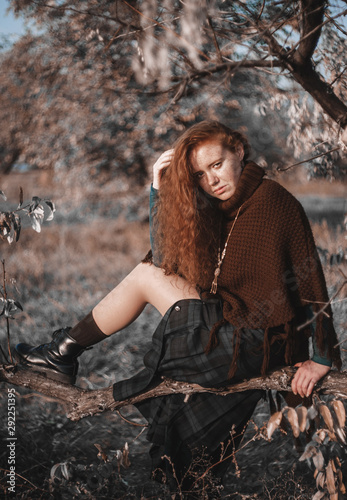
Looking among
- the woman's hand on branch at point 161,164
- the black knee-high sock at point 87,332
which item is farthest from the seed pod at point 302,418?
the woman's hand on branch at point 161,164

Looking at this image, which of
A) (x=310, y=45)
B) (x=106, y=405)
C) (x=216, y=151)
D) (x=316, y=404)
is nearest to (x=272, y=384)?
(x=316, y=404)

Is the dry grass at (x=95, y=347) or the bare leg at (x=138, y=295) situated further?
the dry grass at (x=95, y=347)

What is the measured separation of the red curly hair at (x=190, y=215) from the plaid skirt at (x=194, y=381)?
0.14 metres

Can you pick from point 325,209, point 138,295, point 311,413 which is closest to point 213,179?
point 138,295

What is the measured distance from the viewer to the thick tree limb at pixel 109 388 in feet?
5.29

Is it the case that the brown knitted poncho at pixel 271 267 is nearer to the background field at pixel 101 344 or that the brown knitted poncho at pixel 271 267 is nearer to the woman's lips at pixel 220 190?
the woman's lips at pixel 220 190

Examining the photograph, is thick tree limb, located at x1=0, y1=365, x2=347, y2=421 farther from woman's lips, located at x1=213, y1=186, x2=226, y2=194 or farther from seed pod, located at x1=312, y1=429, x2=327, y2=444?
woman's lips, located at x1=213, y1=186, x2=226, y2=194

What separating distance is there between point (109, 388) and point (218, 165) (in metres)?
0.90

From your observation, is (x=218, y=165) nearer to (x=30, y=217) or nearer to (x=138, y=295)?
(x=138, y=295)

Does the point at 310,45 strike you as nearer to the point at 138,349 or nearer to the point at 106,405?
the point at 106,405

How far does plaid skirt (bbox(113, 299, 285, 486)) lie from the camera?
64.4 inches

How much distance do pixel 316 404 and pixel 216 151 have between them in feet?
2.99

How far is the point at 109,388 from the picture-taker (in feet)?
5.87

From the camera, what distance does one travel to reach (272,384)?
163 cm
